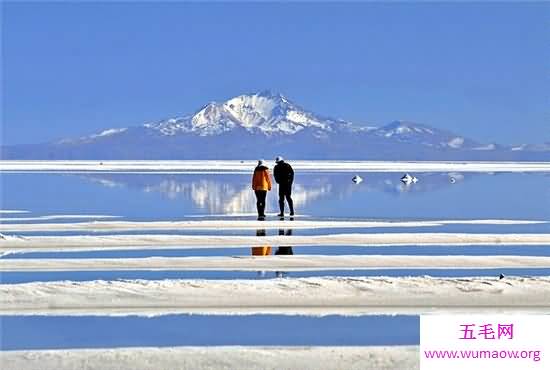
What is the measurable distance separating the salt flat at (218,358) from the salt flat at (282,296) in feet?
5.23

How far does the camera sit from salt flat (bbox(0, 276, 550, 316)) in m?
10.1

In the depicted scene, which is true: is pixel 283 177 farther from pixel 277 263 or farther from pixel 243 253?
pixel 277 263

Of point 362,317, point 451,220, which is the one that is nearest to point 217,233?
point 451,220

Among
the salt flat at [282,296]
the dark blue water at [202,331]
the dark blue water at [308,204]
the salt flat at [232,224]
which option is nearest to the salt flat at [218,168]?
the dark blue water at [308,204]

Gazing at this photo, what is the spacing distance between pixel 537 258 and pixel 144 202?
56.5ft

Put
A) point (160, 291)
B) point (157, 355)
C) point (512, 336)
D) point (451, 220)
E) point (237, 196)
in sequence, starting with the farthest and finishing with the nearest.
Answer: point (237, 196) < point (451, 220) < point (160, 291) < point (157, 355) < point (512, 336)

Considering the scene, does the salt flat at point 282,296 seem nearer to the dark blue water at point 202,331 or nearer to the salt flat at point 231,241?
the dark blue water at point 202,331

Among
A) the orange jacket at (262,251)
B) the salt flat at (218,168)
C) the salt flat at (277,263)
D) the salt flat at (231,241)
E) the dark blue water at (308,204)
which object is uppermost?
the salt flat at (218,168)

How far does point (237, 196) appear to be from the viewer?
3338cm

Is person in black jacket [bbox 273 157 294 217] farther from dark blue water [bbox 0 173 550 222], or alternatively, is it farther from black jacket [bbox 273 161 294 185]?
dark blue water [bbox 0 173 550 222]

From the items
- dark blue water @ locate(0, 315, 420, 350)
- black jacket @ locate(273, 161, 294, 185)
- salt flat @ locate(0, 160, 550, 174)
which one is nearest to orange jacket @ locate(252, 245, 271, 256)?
dark blue water @ locate(0, 315, 420, 350)

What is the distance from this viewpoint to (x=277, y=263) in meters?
13.6

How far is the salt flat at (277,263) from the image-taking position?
13.2m

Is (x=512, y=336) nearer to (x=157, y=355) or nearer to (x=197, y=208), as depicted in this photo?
(x=157, y=355)
